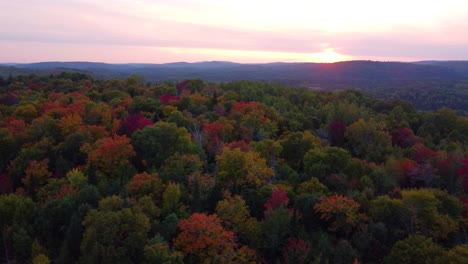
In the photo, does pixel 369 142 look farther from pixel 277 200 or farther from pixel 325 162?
pixel 277 200

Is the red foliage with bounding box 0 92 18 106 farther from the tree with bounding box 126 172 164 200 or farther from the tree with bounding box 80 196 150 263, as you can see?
the tree with bounding box 80 196 150 263

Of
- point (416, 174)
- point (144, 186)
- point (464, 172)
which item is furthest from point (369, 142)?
point (144, 186)

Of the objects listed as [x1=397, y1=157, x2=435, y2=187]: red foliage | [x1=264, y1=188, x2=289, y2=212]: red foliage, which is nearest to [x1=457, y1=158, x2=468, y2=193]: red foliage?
[x1=397, y1=157, x2=435, y2=187]: red foliage

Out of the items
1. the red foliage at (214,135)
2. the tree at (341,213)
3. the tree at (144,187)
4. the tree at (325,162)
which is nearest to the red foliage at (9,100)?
the red foliage at (214,135)

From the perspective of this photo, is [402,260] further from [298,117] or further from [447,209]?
[298,117]

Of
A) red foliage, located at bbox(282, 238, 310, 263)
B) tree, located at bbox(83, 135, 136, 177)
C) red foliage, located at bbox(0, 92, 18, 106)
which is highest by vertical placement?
red foliage, located at bbox(0, 92, 18, 106)

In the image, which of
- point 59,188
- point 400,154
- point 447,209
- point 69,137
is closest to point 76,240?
point 59,188

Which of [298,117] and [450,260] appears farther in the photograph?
[298,117]
